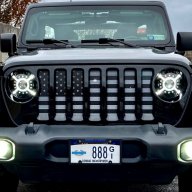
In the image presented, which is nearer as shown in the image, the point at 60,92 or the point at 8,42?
the point at 60,92

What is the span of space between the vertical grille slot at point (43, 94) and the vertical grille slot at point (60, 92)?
6 cm

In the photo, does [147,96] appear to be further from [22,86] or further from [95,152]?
[22,86]

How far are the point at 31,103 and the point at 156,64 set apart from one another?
92 cm

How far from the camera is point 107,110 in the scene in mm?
4016

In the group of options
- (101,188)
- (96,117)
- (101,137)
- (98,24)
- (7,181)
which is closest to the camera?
(101,137)

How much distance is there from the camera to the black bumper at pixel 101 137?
3820 millimetres

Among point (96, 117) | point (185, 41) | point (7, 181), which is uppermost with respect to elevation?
point (185, 41)

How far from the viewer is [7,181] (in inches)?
170

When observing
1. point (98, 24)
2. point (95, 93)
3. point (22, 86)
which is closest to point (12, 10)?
point (98, 24)

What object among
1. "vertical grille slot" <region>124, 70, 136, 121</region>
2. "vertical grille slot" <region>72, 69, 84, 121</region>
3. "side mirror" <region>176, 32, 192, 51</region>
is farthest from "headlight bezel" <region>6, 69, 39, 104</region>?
"side mirror" <region>176, 32, 192, 51</region>

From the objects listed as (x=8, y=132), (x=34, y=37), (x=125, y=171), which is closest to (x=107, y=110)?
(x=125, y=171)

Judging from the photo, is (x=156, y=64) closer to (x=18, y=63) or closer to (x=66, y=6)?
(x=18, y=63)

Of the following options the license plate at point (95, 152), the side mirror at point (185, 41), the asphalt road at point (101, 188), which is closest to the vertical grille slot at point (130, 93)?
the license plate at point (95, 152)

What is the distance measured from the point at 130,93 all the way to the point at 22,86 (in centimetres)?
76
